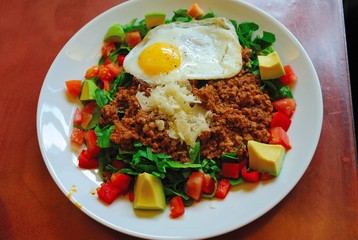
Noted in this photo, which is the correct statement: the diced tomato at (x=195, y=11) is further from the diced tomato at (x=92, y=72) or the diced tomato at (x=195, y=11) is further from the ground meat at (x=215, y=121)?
the diced tomato at (x=92, y=72)

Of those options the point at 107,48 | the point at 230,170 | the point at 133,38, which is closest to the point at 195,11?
the point at 133,38

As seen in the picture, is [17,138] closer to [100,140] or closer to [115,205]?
[100,140]

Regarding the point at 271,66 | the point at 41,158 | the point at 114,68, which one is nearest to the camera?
the point at 271,66

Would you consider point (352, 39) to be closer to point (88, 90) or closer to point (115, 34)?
point (115, 34)

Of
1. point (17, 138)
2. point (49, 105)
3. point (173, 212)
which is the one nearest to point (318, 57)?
point (173, 212)

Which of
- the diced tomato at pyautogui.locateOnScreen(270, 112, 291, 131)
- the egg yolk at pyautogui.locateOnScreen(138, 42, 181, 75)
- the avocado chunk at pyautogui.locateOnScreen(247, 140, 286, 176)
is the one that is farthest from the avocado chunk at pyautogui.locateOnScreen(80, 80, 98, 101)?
the diced tomato at pyautogui.locateOnScreen(270, 112, 291, 131)

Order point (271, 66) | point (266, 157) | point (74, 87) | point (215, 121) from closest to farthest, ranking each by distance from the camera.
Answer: point (266, 157)
point (215, 121)
point (271, 66)
point (74, 87)

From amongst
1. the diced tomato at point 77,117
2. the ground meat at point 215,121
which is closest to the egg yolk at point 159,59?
the ground meat at point 215,121
